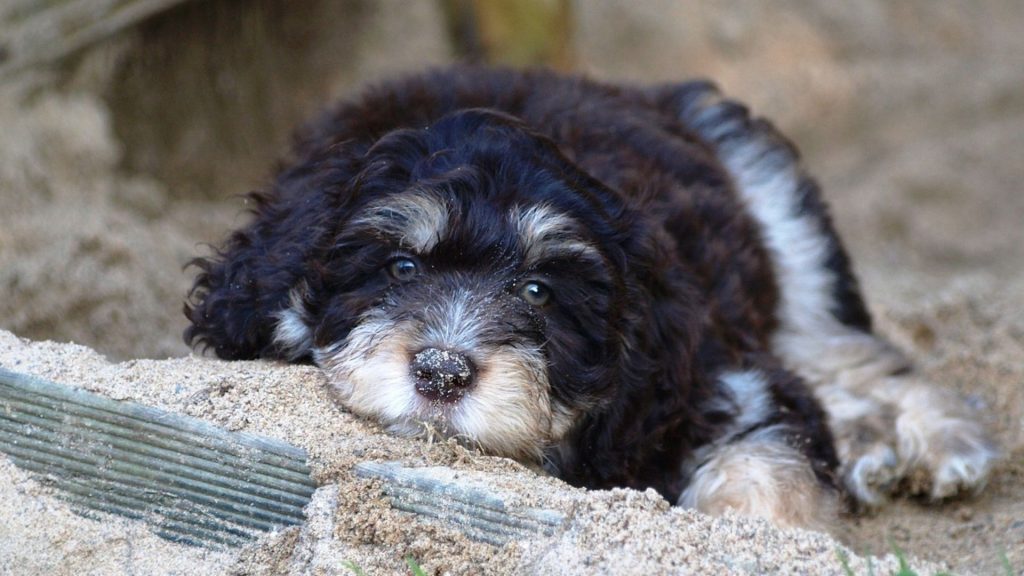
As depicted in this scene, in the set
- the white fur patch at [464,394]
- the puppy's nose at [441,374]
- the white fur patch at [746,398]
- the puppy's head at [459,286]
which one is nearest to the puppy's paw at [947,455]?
the white fur patch at [746,398]

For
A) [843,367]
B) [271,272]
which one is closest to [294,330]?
[271,272]

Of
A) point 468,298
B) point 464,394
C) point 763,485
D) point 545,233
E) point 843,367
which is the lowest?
point 843,367

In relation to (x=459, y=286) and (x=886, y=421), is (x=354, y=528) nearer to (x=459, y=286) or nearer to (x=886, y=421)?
(x=459, y=286)

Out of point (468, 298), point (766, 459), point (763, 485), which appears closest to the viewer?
point (468, 298)

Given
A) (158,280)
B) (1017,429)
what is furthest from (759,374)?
(158,280)

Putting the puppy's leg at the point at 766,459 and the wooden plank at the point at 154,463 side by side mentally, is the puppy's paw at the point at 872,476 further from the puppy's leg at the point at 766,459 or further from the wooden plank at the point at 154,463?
the wooden plank at the point at 154,463

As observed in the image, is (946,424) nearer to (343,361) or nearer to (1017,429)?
(1017,429)
